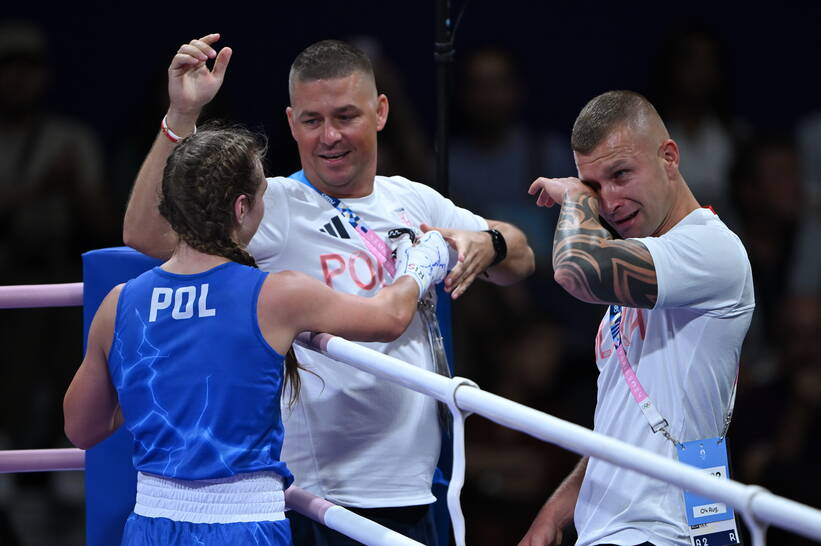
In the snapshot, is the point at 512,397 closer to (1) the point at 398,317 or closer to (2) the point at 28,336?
(2) the point at 28,336

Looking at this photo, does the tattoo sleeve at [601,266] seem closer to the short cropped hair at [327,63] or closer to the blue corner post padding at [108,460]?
the short cropped hair at [327,63]

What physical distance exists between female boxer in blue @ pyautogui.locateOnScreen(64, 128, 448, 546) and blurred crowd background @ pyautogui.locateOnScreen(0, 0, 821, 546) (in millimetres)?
2690

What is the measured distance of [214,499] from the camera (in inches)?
88.1

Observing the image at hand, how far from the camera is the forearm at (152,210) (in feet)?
8.94

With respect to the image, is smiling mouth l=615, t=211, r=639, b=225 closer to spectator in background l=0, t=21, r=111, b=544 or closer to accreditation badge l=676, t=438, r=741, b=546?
accreditation badge l=676, t=438, r=741, b=546

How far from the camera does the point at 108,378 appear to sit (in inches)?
93.7

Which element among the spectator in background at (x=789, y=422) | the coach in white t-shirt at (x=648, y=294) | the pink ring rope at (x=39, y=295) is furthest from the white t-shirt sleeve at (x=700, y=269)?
the spectator in background at (x=789, y=422)

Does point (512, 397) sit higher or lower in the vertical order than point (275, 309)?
lower

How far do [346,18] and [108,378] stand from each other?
3839 mm

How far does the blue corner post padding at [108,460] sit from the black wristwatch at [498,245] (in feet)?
3.02

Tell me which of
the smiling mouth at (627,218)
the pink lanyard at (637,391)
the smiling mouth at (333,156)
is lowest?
the pink lanyard at (637,391)

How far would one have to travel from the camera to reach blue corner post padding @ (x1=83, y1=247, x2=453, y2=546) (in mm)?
2760

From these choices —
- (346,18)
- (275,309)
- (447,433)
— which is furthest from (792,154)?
(275,309)

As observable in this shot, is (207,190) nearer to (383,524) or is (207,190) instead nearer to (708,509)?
(383,524)
